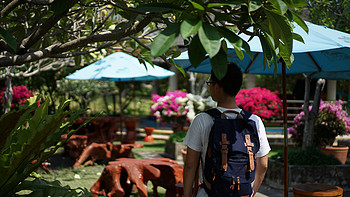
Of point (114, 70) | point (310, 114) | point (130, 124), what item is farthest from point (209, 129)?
point (130, 124)

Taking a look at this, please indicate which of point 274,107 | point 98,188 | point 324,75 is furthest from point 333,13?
point 98,188

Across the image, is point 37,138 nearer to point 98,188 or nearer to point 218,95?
point 218,95

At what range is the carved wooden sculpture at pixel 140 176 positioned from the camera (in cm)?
458

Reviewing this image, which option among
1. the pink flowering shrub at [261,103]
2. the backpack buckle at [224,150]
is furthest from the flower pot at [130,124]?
the backpack buckle at [224,150]

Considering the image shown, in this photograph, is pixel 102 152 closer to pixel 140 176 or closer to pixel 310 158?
pixel 140 176

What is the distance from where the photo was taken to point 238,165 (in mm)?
2283

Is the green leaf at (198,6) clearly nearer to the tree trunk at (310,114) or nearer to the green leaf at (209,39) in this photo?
the green leaf at (209,39)

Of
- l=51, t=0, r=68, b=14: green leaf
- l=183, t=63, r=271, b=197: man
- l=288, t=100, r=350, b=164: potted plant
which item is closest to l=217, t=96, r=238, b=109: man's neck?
l=183, t=63, r=271, b=197: man

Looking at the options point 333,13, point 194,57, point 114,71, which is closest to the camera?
point 194,57

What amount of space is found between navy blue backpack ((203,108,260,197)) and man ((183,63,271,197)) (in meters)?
0.07

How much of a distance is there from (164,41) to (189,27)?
10cm

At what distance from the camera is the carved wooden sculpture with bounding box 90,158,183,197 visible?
4.58 meters

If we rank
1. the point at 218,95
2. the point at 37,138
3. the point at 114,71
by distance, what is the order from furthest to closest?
the point at 114,71 → the point at 218,95 → the point at 37,138

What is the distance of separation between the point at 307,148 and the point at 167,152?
4.51 metres
